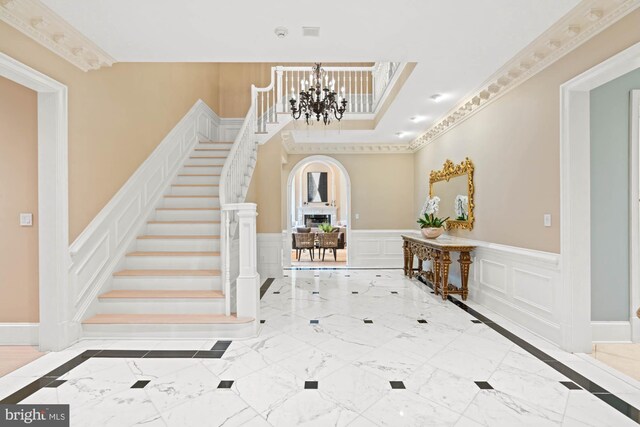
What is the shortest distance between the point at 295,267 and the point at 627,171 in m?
6.19

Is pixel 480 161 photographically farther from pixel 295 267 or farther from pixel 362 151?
pixel 295 267

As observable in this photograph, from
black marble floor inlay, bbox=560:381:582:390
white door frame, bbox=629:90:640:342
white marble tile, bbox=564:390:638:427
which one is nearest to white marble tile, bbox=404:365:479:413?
white marble tile, bbox=564:390:638:427

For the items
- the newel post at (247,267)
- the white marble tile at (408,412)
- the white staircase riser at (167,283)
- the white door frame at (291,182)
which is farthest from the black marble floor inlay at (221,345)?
the white door frame at (291,182)

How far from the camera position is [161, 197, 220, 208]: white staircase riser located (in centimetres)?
513

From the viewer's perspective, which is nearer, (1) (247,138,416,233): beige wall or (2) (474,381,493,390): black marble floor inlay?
(2) (474,381,493,390): black marble floor inlay

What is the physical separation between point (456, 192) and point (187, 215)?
434 centimetres

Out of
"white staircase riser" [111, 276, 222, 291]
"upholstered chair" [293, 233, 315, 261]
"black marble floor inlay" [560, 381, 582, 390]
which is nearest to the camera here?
"black marble floor inlay" [560, 381, 582, 390]

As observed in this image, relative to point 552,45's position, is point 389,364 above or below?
below

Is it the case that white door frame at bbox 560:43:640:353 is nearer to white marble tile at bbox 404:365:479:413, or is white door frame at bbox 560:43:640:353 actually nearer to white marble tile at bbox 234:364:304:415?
white marble tile at bbox 404:365:479:413

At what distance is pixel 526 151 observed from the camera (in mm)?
3537

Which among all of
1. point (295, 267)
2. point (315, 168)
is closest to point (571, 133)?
point (295, 267)

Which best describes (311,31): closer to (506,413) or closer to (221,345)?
(221,345)

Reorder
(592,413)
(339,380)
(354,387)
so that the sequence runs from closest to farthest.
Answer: (592,413) → (354,387) → (339,380)

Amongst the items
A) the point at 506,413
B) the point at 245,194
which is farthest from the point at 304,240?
the point at 506,413
